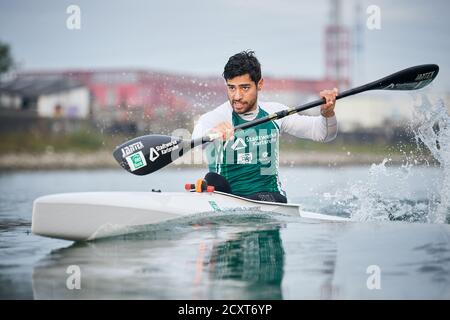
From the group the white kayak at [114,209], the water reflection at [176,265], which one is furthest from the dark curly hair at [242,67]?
the water reflection at [176,265]

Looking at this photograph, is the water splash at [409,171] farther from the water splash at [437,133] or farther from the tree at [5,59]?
the tree at [5,59]

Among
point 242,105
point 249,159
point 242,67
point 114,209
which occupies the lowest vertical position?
point 114,209

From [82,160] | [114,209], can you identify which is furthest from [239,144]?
[82,160]

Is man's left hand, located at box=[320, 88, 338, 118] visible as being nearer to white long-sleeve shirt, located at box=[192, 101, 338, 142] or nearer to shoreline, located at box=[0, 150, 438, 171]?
white long-sleeve shirt, located at box=[192, 101, 338, 142]

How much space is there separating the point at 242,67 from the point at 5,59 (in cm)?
4706

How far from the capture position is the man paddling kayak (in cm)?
939

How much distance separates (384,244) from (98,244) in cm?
318

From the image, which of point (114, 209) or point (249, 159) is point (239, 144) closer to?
point (249, 159)

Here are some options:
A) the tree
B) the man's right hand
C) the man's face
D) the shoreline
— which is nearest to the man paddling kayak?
the man's face

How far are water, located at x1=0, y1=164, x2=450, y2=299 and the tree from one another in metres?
44.4

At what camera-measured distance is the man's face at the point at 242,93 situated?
30.7ft

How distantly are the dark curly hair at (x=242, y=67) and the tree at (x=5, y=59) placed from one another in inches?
1825

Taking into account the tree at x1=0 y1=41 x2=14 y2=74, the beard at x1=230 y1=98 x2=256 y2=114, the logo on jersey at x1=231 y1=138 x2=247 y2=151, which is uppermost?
the tree at x1=0 y1=41 x2=14 y2=74

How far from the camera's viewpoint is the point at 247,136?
9.58 m
